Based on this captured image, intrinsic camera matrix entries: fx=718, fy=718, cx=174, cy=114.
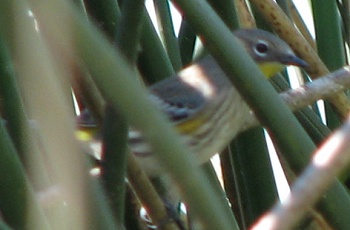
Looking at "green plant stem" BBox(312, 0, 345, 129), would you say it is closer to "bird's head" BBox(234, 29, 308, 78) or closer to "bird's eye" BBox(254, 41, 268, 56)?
"bird's head" BBox(234, 29, 308, 78)

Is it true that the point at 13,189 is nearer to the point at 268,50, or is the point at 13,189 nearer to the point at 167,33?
the point at 167,33

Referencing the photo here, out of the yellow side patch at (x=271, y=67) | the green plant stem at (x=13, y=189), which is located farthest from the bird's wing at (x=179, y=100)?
the green plant stem at (x=13, y=189)

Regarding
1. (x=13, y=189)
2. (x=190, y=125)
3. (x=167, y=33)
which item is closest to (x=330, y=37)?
(x=167, y=33)

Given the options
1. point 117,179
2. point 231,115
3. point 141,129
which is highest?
point 141,129

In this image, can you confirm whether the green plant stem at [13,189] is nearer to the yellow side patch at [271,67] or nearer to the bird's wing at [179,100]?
the bird's wing at [179,100]

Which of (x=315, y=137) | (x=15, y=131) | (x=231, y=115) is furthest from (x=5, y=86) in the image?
(x=231, y=115)

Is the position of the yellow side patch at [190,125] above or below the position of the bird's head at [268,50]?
below

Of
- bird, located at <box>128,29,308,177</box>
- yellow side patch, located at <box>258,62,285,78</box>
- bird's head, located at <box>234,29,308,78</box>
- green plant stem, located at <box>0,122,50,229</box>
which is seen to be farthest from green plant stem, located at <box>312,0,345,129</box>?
green plant stem, located at <box>0,122,50,229</box>

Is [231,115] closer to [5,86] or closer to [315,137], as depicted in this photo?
[315,137]

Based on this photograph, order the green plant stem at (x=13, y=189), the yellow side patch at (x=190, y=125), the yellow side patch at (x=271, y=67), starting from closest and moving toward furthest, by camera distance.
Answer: the green plant stem at (x=13, y=189)
the yellow side patch at (x=190, y=125)
the yellow side patch at (x=271, y=67)
